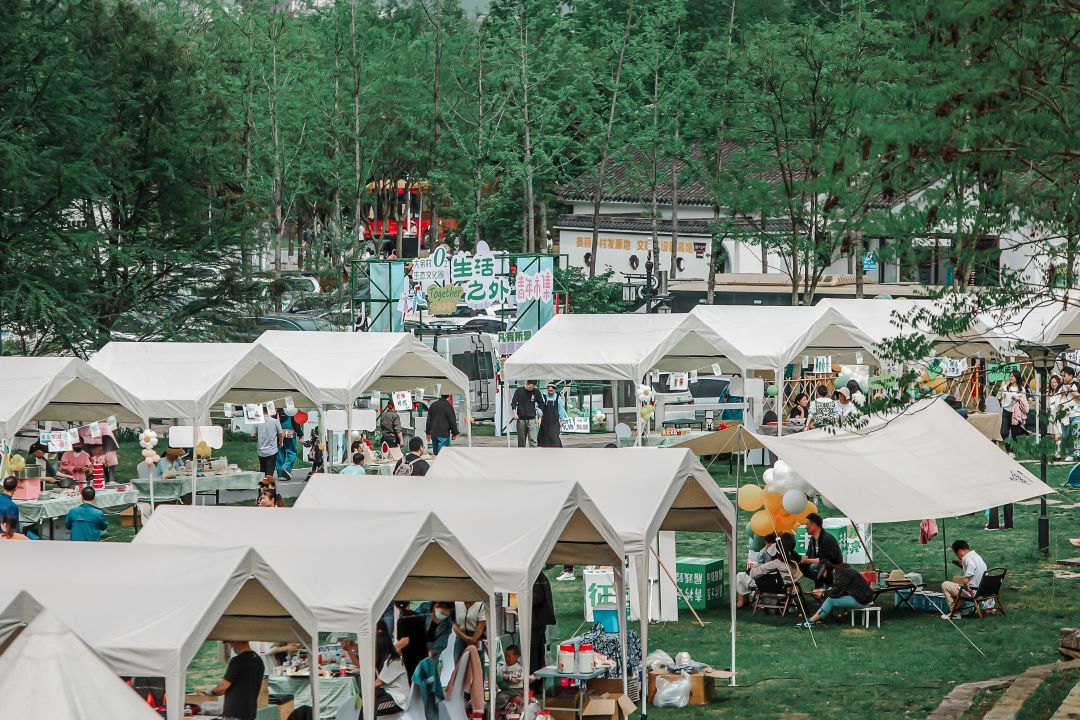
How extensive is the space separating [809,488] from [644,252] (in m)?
36.9

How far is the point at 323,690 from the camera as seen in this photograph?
13.3 m

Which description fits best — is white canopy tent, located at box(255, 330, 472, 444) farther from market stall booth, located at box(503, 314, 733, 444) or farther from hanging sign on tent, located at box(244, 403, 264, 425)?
market stall booth, located at box(503, 314, 733, 444)

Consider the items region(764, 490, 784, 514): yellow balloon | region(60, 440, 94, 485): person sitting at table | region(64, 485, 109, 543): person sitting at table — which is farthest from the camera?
region(60, 440, 94, 485): person sitting at table

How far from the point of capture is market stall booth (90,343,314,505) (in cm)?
2297

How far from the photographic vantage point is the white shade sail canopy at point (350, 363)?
23.8 meters

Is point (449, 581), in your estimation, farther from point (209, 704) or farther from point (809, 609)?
point (809, 609)

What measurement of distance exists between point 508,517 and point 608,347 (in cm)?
1396

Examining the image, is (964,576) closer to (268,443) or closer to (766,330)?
(766,330)

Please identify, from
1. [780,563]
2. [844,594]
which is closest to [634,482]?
[780,563]

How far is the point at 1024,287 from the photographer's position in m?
12.4

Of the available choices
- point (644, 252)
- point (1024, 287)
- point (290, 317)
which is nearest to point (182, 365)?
point (1024, 287)

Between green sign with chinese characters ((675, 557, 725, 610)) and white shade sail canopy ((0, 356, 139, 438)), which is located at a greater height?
white shade sail canopy ((0, 356, 139, 438))

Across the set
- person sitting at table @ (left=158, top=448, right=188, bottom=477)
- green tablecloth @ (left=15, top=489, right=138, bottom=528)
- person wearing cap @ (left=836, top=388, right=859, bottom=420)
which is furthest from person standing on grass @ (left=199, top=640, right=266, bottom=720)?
person wearing cap @ (left=836, top=388, right=859, bottom=420)

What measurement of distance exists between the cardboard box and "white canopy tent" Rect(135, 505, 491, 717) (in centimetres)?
280
